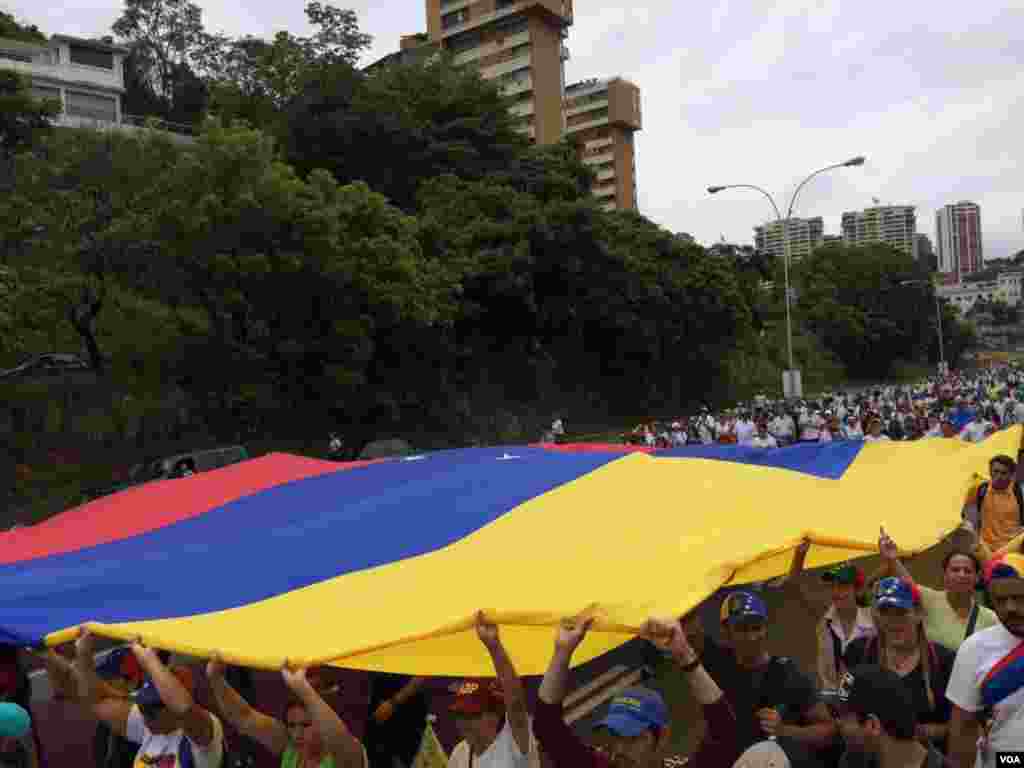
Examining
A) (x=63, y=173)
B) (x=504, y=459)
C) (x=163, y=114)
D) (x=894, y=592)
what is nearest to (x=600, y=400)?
(x=63, y=173)

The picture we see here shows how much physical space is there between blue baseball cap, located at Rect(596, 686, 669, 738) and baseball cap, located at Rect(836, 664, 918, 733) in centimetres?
67

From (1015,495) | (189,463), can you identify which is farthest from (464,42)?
(1015,495)

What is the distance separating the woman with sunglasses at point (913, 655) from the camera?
418cm

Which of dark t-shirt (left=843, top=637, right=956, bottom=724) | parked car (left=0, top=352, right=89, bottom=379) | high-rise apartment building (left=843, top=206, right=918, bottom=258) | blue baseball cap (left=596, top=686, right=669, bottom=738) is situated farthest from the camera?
high-rise apartment building (left=843, top=206, right=918, bottom=258)

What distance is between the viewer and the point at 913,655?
4.28 metres

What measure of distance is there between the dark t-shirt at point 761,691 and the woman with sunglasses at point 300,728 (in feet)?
5.09

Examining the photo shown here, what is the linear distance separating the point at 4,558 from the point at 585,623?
5.34 metres

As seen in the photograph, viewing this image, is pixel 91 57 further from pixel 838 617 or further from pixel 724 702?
pixel 724 702

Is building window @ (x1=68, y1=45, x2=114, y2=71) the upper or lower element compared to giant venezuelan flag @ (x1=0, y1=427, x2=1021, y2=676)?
upper

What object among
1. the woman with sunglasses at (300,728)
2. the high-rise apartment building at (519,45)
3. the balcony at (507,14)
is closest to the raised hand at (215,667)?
the woman with sunglasses at (300,728)

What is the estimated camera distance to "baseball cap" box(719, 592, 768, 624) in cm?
404

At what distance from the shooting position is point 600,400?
42562mm

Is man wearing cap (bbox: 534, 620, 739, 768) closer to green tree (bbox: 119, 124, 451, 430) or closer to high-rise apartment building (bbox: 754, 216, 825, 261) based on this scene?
green tree (bbox: 119, 124, 451, 430)

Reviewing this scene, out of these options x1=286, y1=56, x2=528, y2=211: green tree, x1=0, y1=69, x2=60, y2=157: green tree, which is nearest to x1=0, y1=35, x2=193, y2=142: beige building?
x1=286, y1=56, x2=528, y2=211: green tree
